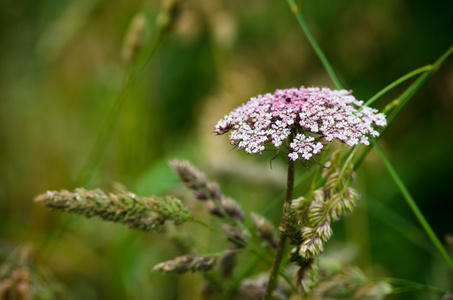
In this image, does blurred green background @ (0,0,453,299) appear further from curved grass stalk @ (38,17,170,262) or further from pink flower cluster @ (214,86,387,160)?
pink flower cluster @ (214,86,387,160)

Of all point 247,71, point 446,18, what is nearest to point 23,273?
point 247,71

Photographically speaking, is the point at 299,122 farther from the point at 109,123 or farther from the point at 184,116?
the point at 184,116

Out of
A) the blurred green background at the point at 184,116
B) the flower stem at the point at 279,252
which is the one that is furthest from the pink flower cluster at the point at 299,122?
the blurred green background at the point at 184,116

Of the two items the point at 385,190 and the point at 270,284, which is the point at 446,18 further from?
the point at 270,284

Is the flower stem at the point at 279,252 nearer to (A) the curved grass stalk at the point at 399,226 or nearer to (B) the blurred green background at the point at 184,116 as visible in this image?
(A) the curved grass stalk at the point at 399,226

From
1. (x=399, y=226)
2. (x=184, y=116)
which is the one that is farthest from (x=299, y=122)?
(x=184, y=116)
